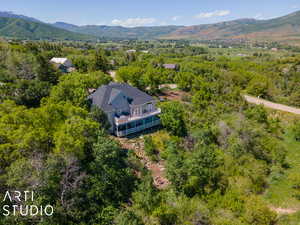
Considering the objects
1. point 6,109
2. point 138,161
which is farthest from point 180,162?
point 6,109

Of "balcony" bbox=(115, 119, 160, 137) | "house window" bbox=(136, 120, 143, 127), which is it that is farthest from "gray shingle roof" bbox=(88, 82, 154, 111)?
"balcony" bbox=(115, 119, 160, 137)

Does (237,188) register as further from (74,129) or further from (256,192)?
(74,129)

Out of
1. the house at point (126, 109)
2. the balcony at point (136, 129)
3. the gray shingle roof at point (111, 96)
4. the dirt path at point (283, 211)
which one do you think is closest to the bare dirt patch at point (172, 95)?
the house at point (126, 109)

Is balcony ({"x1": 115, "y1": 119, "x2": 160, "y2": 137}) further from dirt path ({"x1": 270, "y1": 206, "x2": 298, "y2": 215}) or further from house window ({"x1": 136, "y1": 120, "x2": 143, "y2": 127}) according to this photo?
dirt path ({"x1": 270, "y1": 206, "x2": 298, "y2": 215})

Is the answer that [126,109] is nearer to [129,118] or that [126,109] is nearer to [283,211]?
[129,118]

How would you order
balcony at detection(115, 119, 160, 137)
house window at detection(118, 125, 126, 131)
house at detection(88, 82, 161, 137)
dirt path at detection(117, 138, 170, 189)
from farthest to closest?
house at detection(88, 82, 161, 137) → house window at detection(118, 125, 126, 131) → balcony at detection(115, 119, 160, 137) → dirt path at detection(117, 138, 170, 189)

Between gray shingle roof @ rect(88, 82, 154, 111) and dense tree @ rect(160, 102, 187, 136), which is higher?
gray shingle roof @ rect(88, 82, 154, 111)

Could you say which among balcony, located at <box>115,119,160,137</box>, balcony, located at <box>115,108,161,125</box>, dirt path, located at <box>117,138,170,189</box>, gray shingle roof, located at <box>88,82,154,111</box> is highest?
gray shingle roof, located at <box>88,82,154,111</box>

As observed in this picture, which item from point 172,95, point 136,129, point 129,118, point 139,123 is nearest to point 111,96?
point 129,118
